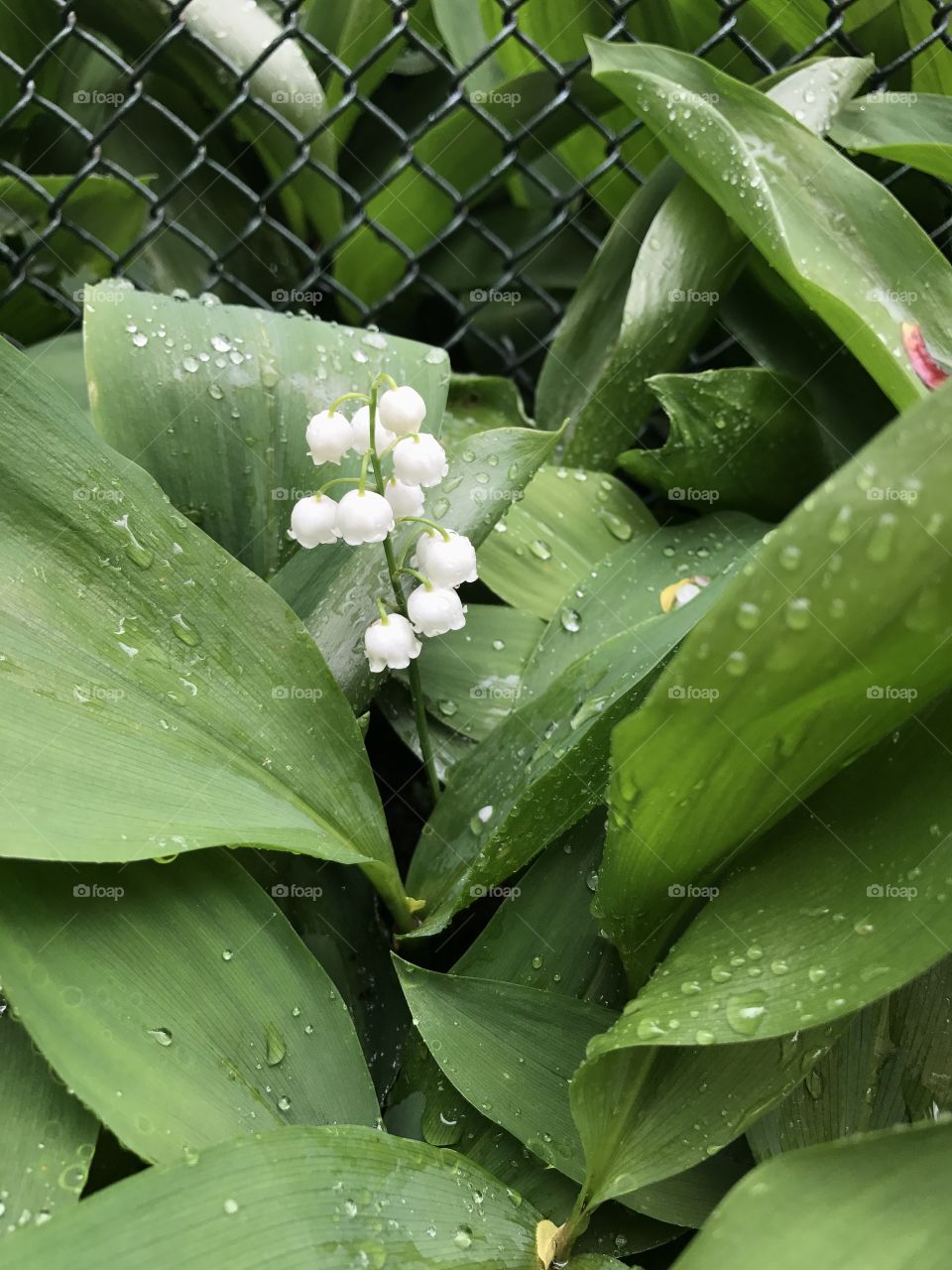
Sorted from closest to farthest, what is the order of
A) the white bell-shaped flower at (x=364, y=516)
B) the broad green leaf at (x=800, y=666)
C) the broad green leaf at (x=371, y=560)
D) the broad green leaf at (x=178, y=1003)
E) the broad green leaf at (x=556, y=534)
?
the broad green leaf at (x=800, y=666)
the broad green leaf at (x=178, y=1003)
the white bell-shaped flower at (x=364, y=516)
the broad green leaf at (x=371, y=560)
the broad green leaf at (x=556, y=534)

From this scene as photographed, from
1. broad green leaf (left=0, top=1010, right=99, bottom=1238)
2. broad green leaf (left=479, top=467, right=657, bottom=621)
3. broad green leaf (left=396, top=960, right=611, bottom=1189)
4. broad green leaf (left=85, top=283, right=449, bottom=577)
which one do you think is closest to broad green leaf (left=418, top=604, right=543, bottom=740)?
broad green leaf (left=479, top=467, right=657, bottom=621)

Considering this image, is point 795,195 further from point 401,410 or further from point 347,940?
point 347,940

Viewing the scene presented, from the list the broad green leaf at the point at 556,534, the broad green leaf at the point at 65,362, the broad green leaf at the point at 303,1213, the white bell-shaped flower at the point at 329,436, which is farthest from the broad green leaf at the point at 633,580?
the broad green leaf at the point at 65,362

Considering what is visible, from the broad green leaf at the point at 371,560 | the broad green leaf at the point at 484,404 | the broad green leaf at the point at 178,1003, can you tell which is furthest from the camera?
the broad green leaf at the point at 484,404

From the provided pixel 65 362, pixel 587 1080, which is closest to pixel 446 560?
pixel 587 1080

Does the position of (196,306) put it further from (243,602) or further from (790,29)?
(790,29)

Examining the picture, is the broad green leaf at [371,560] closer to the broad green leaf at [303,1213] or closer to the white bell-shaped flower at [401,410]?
the white bell-shaped flower at [401,410]
